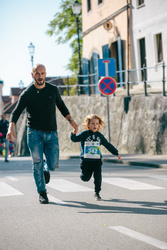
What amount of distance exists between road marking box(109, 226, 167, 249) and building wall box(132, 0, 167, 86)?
57.6ft

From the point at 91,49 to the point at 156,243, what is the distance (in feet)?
90.5

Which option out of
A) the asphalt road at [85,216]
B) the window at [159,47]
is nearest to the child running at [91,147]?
the asphalt road at [85,216]

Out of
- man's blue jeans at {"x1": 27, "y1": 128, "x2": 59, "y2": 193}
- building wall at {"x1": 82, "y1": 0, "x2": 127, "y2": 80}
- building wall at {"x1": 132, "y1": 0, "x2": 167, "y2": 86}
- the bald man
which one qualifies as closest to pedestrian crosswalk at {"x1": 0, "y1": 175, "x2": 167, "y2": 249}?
man's blue jeans at {"x1": 27, "y1": 128, "x2": 59, "y2": 193}

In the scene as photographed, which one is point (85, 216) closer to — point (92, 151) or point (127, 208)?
point (127, 208)

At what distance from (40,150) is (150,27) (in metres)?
16.8

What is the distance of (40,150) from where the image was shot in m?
8.37

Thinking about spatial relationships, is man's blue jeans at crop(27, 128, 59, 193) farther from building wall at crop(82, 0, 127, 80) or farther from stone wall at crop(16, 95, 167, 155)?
building wall at crop(82, 0, 127, 80)

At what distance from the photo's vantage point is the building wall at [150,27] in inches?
910

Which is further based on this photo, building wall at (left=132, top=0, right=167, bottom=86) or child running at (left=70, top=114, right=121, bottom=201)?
building wall at (left=132, top=0, right=167, bottom=86)

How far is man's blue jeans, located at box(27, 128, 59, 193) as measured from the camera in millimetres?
8328

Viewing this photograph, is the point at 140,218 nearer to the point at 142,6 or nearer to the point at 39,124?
the point at 39,124

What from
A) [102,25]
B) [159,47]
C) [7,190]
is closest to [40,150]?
[7,190]

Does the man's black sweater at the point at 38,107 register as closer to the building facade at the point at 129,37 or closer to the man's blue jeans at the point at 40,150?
the man's blue jeans at the point at 40,150

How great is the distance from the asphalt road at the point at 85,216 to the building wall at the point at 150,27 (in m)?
12.8
